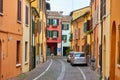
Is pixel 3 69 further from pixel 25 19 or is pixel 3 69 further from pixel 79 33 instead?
pixel 79 33

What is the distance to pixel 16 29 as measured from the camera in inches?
1135

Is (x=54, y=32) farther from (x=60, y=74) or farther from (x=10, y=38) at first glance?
(x=10, y=38)

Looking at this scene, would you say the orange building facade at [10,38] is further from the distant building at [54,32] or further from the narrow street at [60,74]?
the distant building at [54,32]

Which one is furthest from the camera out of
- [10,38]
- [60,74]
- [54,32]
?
[54,32]

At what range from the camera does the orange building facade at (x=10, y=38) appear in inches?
928

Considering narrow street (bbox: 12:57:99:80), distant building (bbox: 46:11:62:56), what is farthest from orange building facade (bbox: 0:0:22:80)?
distant building (bbox: 46:11:62:56)

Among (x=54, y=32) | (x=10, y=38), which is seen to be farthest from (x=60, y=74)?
(x=54, y=32)

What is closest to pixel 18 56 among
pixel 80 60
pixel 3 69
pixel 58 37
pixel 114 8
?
pixel 3 69

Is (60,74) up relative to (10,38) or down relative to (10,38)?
down

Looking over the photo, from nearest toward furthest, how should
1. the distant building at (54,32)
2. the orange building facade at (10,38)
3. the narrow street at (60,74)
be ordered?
the orange building facade at (10,38), the narrow street at (60,74), the distant building at (54,32)

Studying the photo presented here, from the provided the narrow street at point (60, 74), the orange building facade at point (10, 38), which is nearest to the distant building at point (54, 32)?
the narrow street at point (60, 74)

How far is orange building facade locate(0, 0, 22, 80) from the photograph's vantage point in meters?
23.6

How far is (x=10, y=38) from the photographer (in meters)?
26.3

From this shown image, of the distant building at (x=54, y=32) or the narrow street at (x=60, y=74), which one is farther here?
the distant building at (x=54, y=32)
